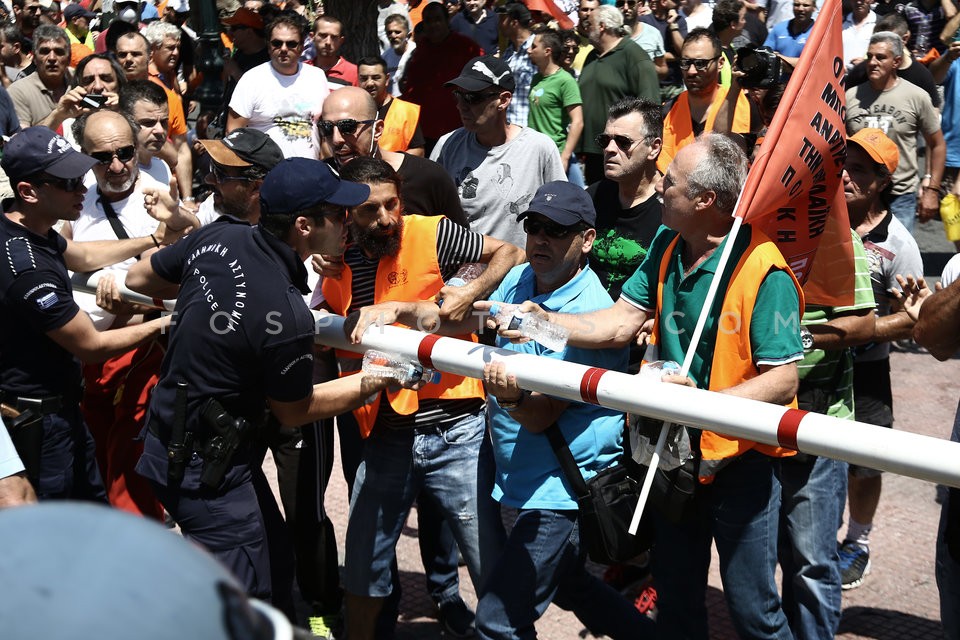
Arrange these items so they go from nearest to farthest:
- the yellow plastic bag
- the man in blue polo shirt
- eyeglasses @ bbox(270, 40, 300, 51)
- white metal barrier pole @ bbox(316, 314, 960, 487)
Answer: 1. white metal barrier pole @ bbox(316, 314, 960, 487)
2. the yellow plastic bag
3. eyeglasses @ bbox(270, 40, 300, 51)
4. the man in blue polo shirt

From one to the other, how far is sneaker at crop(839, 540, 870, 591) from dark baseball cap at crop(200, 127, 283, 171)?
10.5 ft

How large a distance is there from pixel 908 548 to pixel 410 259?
3001 millimetres

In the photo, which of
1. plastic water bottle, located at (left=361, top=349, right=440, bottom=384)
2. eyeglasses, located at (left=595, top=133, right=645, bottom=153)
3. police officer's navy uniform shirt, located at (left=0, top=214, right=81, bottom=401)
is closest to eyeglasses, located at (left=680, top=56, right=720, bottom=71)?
eyeglasses, located at (left=595, top=133, right=645, bottom=153)

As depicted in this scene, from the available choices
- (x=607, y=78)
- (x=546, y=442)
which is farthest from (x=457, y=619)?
(x=607, y=78)

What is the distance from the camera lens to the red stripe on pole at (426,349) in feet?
12.1

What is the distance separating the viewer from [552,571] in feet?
12.6

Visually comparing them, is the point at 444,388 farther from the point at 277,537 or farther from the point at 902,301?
the point at 902,301

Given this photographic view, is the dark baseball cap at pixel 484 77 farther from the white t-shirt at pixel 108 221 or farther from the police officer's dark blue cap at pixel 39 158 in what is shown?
the police officer's dark blue cap at pixel 39 158

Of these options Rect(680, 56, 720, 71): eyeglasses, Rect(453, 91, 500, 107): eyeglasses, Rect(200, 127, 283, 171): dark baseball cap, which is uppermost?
Rect(200, 127, 283, 171): dark baseball cap

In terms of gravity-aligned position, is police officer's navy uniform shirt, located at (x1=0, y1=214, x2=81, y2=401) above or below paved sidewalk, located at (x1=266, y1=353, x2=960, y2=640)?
above

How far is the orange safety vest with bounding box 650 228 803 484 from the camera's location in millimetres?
3432

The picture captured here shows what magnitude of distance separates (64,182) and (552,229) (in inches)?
71.9

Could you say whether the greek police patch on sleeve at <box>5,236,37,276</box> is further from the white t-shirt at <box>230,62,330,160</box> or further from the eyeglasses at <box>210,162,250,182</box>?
the white t-shirt at <box>230,62,330,160</box>

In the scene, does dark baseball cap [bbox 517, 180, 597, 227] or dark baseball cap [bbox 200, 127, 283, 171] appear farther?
dark baseball cap [bbox 200, 127, 283, 171]
